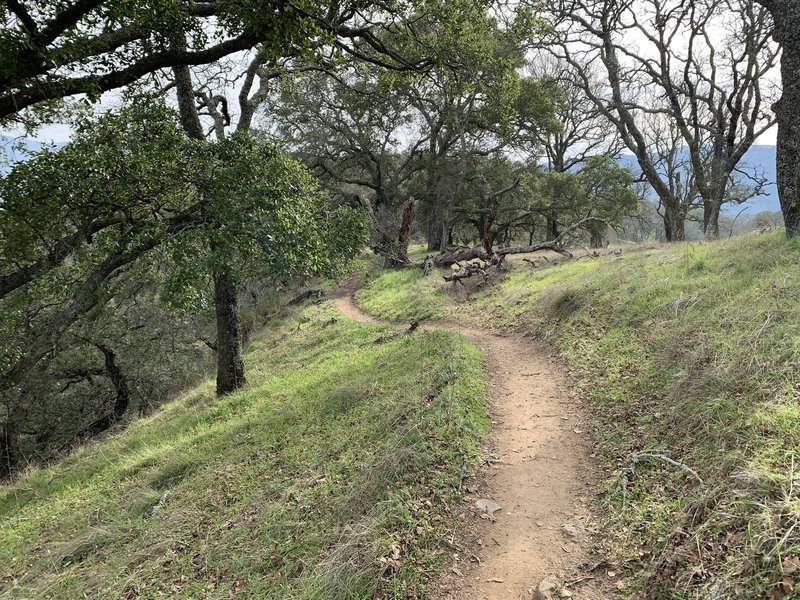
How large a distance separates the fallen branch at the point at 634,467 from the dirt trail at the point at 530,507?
290 mm

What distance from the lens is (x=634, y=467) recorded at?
12.5 ft

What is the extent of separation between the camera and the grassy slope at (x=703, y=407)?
2561 mm

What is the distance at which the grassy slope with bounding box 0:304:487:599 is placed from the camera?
376 centimetres

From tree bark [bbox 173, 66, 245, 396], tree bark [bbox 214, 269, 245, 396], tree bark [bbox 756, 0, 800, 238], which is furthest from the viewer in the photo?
tree bark [bbox 214, 269, 245, 396]

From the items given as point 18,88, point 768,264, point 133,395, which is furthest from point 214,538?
point 133,395

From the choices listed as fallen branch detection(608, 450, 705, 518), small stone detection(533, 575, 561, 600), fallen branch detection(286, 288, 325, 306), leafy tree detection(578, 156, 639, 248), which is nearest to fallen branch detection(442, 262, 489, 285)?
fallen branch detection(286, 288, 325, 306)

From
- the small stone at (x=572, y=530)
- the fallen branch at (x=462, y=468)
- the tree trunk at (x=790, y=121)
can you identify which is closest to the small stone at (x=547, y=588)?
the small stone at (x=572, y=530)

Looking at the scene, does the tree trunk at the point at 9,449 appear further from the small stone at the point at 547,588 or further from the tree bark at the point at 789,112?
the tree bark at the point at 789,112

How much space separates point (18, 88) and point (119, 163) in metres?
1.28

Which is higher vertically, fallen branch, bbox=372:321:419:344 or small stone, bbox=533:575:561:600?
fallen branch, bbox=372:321:419:344

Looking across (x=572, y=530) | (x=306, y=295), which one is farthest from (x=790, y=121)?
(x=306, y=295)

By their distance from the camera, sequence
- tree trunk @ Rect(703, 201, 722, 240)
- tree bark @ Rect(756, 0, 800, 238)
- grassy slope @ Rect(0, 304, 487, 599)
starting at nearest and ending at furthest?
1. grassy slope @ Rect(0, 304, 487, 599)
2. tree bark @ Rect(756, 0, 800, 238)
3. tree trunk @ Rect(703, 201, 722, 240)

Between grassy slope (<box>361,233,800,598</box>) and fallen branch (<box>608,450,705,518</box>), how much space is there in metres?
0.04

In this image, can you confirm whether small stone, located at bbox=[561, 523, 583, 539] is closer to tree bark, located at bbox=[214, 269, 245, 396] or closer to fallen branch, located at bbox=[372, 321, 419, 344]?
fallen branch, located at bbox=[372, 321, 419, 344]
